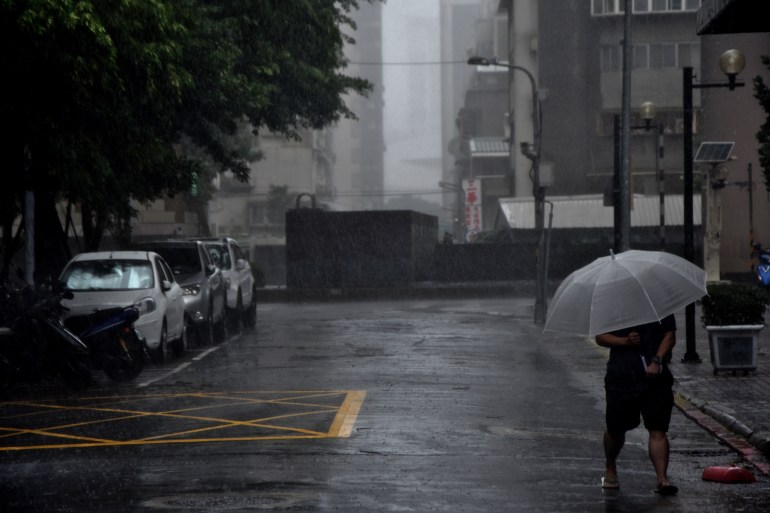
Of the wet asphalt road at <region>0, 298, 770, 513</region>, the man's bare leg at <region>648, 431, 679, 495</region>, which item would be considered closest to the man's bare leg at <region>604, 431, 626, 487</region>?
the wet asphalt road at <region>0, 298, 770, 513</region>

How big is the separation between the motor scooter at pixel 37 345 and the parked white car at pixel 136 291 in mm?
2056

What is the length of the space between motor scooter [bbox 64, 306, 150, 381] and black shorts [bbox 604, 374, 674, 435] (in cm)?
969

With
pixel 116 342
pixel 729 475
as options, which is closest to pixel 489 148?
pixel 116 342

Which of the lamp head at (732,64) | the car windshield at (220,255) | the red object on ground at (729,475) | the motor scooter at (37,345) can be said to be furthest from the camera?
the car windshield at (220,255)

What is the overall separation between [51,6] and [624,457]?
905 centimetres

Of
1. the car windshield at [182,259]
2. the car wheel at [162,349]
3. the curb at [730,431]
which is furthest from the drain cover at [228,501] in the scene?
the car windshield at [182,259]

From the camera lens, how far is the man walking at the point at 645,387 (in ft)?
29.1

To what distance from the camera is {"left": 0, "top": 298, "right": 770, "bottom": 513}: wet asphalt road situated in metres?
8.77

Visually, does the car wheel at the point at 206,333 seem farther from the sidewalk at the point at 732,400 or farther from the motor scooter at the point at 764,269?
the motor scooter at the point at 764,269

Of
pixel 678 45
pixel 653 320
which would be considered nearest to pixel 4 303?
pixel 653 320

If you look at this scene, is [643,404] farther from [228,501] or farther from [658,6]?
[658,6]

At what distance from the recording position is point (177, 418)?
13219mm

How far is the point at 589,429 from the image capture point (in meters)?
12.3

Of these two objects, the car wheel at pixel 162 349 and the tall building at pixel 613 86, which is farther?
the tall building at pixel 613 86
